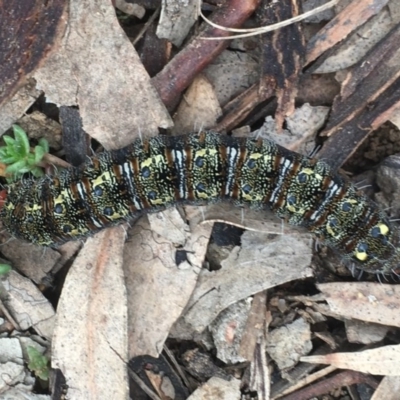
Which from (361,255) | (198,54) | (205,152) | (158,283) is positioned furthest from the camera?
(158,283)

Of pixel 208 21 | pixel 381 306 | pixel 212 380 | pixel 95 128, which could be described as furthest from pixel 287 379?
pixel 208 21

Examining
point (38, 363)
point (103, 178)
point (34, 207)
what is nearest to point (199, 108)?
point (103, 178)

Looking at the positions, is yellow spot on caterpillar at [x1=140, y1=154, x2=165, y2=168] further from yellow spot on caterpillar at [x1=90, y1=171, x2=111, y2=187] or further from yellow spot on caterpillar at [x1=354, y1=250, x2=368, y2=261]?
yellow spot on caterpillar at [x1=354, y1=250, x2=368, y2=261]

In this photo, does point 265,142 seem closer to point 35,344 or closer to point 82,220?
point 82,220

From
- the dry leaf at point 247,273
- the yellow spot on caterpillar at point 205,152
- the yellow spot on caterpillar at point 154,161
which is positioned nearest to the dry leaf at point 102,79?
the yellow spot on caterpillar at point 154,161

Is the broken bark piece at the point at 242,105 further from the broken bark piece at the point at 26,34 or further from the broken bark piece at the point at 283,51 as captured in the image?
the broken bark piece at the point at 26,34

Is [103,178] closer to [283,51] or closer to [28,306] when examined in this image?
[28,306]

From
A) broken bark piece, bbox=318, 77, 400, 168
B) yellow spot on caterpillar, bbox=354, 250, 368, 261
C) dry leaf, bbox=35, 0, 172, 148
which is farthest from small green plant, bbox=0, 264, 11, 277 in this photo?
yellow spot on caterpillar, bbox=354, 250, 368, 261

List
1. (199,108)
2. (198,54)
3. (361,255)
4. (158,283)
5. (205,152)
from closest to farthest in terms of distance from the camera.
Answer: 1. (205,152)
2. (198,54)
3. (361,255)
4. (199,108)
5. (158,283)
